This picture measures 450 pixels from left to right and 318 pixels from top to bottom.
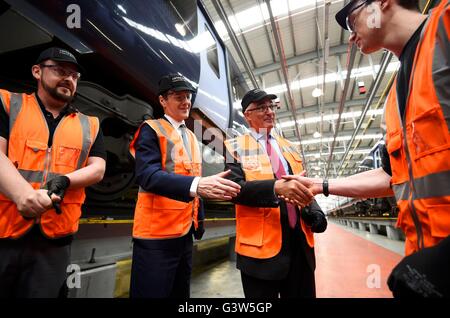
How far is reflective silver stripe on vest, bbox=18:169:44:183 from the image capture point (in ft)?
3.26

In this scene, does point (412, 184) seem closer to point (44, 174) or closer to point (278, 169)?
point (278, 169)

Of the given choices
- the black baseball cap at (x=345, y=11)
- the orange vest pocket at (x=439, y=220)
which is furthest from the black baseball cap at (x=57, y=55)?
the orange vest pocket at (x=439, y=220)

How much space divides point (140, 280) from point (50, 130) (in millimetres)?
830

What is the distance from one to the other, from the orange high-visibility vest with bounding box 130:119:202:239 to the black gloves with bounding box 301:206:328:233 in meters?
0.61

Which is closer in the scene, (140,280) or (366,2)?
(366,2)

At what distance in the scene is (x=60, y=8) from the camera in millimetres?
1039

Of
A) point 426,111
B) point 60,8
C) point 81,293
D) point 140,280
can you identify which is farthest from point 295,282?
point 60,8

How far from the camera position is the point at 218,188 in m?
1.08

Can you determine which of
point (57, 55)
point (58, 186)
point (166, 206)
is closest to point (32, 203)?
point (58, 186)

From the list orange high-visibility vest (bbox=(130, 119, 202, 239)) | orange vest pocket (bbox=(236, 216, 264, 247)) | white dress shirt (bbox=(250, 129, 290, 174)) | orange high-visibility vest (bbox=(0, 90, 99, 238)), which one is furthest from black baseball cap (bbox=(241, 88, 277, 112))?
orange high-visibility vest (bbox=(0, 90, 99, 238))

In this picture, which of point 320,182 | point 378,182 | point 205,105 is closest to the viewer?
point 378,182

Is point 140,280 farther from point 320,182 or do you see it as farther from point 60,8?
point 60,8

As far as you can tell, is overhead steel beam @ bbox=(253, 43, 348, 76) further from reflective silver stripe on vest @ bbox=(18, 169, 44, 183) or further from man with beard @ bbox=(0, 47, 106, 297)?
reflective silver stripe on vest @ bbox=(18, 169, 44, 183)

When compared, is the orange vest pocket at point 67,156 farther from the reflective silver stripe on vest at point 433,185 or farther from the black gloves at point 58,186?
the reflective silver stripe on vest at point 433,185
